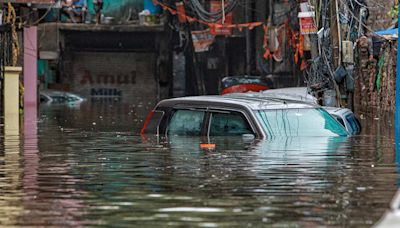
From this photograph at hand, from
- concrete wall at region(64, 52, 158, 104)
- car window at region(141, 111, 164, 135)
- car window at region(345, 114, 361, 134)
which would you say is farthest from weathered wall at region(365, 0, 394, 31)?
concrete wall at region(64, 52, 158, 104)

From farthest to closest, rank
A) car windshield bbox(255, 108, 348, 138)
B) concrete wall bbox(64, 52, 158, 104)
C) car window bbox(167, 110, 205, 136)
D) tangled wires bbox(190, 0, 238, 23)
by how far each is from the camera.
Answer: concrete wall bbox(64, 52, 158, 104), tangled wires bbox(190, 0, 238, 23), car window bbox(167, 110, 205, 136), car windshield bbox(255, 108, 348, 138)

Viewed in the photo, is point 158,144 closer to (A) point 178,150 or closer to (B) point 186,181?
(A) point 178,150

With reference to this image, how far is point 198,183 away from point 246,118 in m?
5.92

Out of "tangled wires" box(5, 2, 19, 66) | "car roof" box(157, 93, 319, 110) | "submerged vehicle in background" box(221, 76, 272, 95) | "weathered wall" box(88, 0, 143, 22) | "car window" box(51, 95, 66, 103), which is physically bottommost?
"car window" box(51, 95, 66, 103)

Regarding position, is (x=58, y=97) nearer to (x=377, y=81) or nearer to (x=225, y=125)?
(x=377, y=81)

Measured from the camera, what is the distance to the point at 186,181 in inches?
501

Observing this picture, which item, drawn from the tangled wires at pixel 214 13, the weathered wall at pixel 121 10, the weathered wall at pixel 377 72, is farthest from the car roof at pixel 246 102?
the weathered wall at pixel 121 10

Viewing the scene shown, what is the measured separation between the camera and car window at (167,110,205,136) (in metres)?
18.9

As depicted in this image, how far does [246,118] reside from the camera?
60.1ft

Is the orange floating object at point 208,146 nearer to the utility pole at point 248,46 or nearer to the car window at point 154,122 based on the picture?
the car window at point 154,122

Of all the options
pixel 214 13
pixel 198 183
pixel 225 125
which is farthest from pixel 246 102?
pixel 214 13

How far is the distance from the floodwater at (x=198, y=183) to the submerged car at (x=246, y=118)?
267 mm

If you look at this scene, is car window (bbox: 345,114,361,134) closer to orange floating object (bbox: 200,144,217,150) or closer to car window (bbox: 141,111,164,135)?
car window (bbox: 141,111,164,135)

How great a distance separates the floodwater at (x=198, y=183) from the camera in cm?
983
